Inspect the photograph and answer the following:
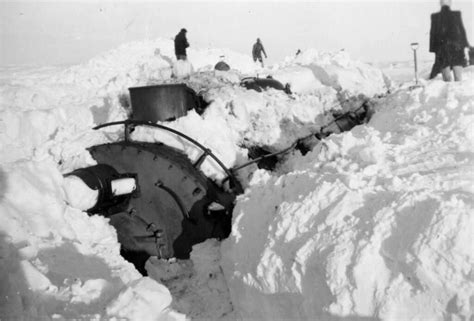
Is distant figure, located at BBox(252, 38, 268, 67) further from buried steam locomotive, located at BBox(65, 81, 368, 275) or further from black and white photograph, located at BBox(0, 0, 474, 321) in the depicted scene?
buried steam locomotive, located at BBox(65, 81, 368, 275)

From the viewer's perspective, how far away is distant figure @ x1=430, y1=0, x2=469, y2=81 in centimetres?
553

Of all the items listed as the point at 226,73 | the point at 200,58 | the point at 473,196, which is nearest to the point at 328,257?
the point at 473,196

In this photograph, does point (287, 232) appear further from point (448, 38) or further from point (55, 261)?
point (448, 38)

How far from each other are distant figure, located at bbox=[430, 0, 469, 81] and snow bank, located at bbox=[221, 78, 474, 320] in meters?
1.09

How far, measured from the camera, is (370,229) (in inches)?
115

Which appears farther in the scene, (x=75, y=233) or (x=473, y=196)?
(x=75, y=233)

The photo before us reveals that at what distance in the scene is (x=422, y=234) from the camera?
104 inches

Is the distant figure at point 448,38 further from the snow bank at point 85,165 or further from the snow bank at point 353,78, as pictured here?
the snow bank at point 353,78

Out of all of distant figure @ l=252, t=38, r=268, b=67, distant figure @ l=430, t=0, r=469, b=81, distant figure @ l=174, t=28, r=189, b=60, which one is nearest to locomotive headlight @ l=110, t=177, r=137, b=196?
distant figure @ l=430, t=0, r=469, b=81

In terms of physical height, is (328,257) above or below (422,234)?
below

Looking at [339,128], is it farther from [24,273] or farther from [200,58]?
[200,58]

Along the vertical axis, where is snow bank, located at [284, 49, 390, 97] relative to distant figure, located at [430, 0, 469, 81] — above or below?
below

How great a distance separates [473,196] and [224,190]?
281cm

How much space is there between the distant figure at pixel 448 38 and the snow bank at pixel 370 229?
1.09 metres
